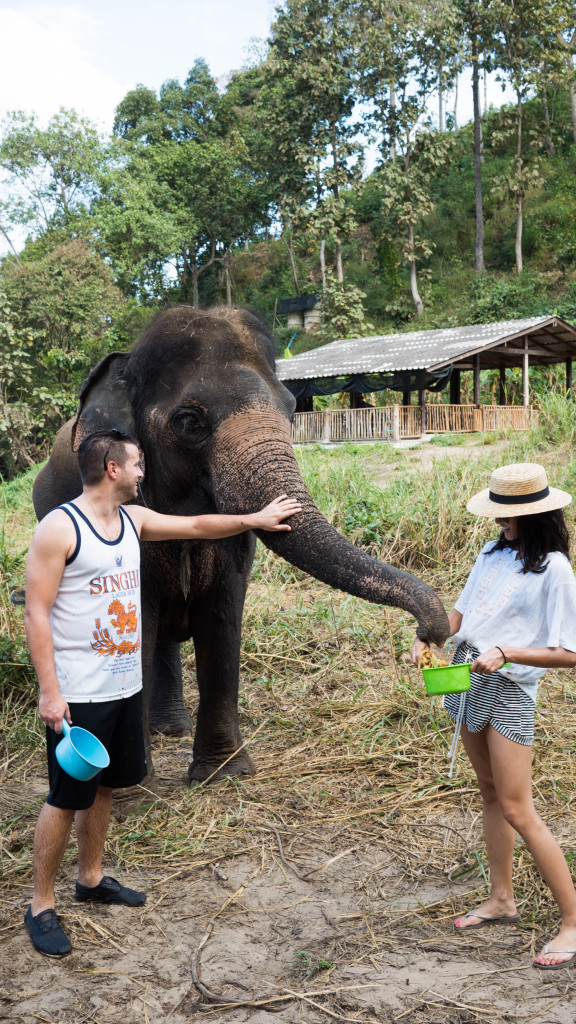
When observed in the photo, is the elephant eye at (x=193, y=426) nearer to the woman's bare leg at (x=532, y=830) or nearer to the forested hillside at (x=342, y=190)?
the woman's bare leg at (x=532, y=830)

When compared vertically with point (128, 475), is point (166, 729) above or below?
below

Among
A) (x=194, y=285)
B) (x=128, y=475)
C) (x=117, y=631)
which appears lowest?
(x=117, y=631)

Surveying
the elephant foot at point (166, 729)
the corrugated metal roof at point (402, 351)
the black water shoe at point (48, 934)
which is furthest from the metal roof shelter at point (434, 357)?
the black water shoe at point (48, 934)

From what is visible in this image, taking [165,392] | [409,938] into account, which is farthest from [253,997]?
[165,392]

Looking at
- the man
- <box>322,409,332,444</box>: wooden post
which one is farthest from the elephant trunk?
<box>322,409,332,444</box>: wooden post

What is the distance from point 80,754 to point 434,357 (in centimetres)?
2002

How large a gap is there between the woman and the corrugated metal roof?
17.0 meters

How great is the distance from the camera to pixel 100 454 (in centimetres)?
290

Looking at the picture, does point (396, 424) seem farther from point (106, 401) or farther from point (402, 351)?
point (106, 401)

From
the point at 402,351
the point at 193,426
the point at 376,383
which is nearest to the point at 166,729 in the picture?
the point at 193,426

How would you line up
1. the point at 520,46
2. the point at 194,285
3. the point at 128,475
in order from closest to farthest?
the point at 128,475
the point at 520,46
the point at 194,285

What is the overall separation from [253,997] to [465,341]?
70.2 ft

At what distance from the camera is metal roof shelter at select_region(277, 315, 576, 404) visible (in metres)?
21.8

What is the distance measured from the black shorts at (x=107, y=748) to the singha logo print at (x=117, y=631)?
17 centimetres
